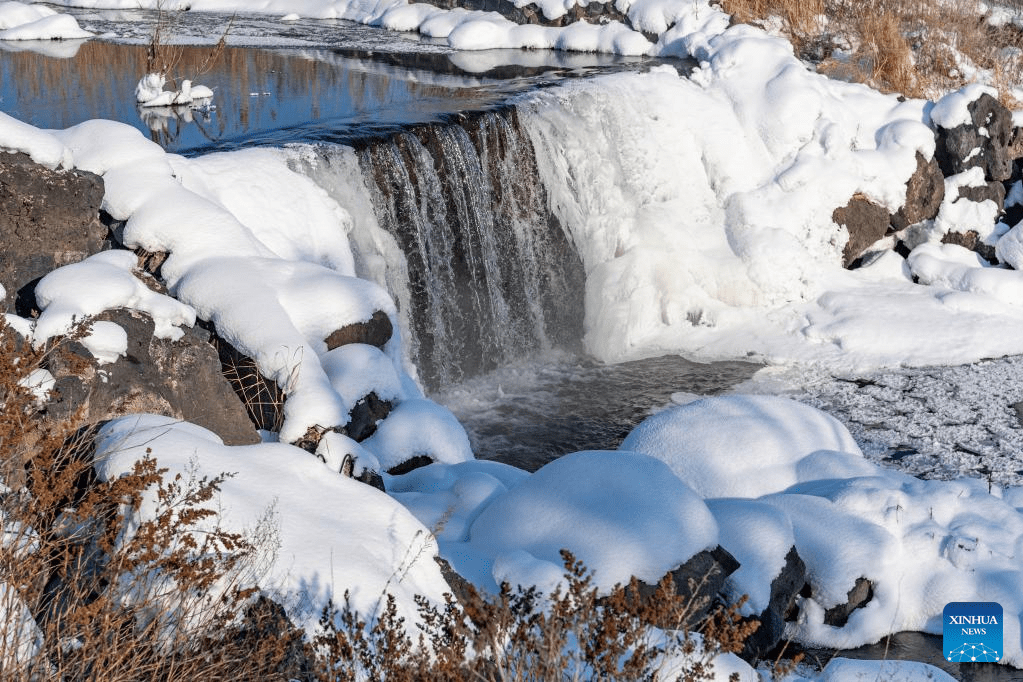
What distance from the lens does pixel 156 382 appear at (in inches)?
169

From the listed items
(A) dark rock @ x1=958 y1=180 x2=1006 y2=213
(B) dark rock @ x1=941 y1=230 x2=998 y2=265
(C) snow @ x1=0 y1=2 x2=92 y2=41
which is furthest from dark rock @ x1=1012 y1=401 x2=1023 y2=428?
(C) snow @ x1=0 y1=2 x2=92 y2=41

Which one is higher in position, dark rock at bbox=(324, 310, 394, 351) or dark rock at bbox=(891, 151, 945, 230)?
dark rock at bbox=(891, 151, 945, 230)

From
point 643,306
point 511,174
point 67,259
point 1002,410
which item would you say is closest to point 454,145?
point 511,174

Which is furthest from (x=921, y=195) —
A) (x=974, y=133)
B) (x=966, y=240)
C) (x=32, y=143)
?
(x=32, y=143)

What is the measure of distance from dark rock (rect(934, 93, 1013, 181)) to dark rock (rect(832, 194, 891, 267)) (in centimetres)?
95

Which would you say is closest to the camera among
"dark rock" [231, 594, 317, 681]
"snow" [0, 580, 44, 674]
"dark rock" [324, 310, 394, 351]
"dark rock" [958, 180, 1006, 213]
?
"snow" [0, 580, 44, 674]

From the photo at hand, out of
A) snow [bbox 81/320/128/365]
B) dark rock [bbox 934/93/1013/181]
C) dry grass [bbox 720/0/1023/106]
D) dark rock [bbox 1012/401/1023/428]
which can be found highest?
dry grass [bbox 720/0/1023/106]

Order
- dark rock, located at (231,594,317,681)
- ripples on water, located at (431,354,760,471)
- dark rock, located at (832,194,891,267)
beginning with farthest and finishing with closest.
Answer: dark rock, located at (832,194,891,267), ripples on water, located at (431,354,760,471), dark rock, located at (231,594,317,681)

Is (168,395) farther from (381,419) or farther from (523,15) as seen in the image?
(523,15)

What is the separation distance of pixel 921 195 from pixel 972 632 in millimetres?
5690

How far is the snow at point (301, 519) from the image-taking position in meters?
2.95

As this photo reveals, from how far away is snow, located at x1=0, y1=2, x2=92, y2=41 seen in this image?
11.2 metres

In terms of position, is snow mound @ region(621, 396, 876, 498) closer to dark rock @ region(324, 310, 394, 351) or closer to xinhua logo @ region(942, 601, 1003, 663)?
xinhua logo @ region(942, 601, 1003, 663)

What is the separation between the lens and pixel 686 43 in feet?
36.1
